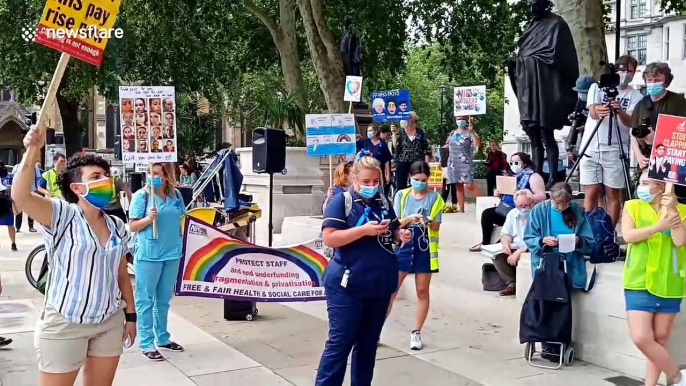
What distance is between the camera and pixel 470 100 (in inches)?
545

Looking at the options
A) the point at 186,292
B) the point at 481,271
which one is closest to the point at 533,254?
the point at 481,271

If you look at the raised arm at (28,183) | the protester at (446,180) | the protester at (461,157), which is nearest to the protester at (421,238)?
the raised arm at (28,183)

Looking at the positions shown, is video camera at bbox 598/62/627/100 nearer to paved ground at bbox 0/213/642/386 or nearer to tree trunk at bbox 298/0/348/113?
paved ground at bbox 0/213/642/386

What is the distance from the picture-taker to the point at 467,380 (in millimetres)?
6117

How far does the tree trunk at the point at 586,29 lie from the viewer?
11109mm

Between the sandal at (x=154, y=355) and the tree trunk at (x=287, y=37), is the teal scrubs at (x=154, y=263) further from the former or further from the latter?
the tree trunk at (x=287, y=37)

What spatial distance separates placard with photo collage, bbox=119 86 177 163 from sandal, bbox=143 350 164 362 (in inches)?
68.5

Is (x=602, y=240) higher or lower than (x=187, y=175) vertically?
lower

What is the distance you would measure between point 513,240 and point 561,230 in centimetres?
157

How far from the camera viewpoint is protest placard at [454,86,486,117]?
1373cm

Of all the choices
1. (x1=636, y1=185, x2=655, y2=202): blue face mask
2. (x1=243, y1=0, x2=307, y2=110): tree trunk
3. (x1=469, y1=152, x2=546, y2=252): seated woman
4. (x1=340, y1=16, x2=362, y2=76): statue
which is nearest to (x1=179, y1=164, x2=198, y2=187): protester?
(x1=243, y1=0, x2=307, y2=110): tree trunk

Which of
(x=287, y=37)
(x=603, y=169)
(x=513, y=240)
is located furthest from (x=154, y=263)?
(x=287, y=37)

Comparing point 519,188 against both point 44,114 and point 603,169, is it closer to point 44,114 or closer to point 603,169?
point 603,169

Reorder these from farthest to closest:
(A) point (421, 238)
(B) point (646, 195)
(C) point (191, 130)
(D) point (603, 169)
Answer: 1. (C) point (191, 130)
2. (D) point (603, 169)
3. (A) point (421, 238)
4. (B) point (646, 195)
